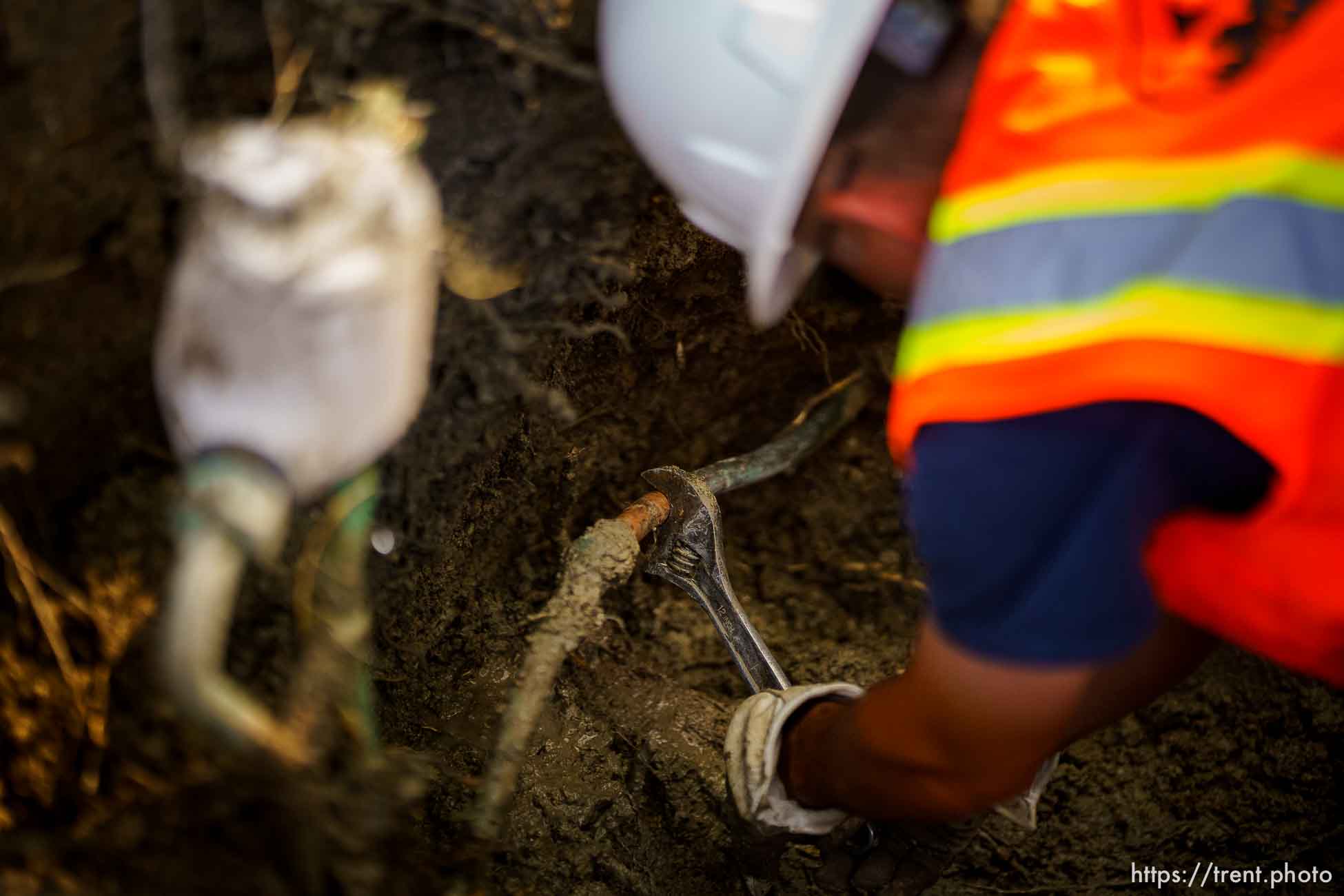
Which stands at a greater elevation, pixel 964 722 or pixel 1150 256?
pixel 1150 256

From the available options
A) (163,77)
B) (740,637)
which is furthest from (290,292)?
(740,637)

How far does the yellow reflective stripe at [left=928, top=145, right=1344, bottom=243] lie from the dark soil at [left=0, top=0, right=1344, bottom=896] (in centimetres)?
65

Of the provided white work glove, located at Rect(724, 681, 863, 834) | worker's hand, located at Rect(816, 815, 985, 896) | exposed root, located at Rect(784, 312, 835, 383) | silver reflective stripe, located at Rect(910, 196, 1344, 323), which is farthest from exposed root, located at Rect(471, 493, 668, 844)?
silver reflective stripe, located at Rect(910, 196, 1344, 323)

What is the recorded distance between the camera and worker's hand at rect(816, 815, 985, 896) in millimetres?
1621

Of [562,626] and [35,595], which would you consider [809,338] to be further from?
[35,595]

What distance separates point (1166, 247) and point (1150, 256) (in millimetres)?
14

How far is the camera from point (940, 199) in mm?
980

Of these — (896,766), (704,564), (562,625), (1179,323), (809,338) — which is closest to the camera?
(1179,323)

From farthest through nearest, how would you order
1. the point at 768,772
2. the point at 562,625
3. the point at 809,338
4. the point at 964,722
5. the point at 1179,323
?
the point at 809,338 → the point at 562,625 → the point at 768,772 → the point at 964,722 → the point at 1179,323

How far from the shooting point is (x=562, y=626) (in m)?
1.61

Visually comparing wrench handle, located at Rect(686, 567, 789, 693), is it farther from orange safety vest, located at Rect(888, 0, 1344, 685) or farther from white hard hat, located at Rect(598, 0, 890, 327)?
orange safety vest, located at Rect(888, 0, 1344, 685)

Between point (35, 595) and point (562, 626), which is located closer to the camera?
point (35, 595)

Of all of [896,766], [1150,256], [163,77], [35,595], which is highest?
[1150,256]

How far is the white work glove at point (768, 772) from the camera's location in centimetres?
147
